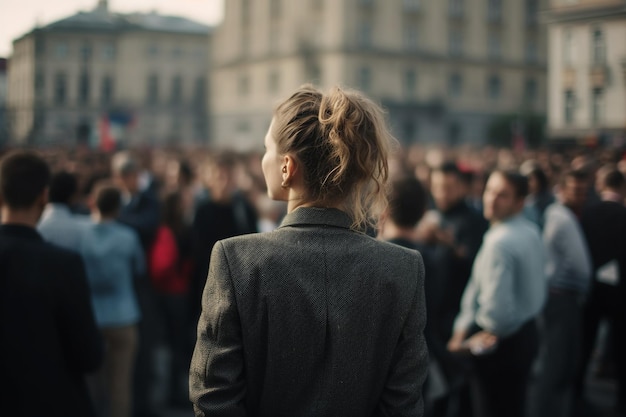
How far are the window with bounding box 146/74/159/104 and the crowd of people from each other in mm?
73756

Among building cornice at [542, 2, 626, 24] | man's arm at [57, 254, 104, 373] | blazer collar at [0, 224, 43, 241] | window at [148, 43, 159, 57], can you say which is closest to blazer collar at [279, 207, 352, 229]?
man's arm at [57, 254, 104, 373]

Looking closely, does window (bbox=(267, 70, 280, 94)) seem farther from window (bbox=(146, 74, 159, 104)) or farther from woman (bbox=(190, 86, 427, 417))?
woman (bbox=(190, 86, 427, 417))

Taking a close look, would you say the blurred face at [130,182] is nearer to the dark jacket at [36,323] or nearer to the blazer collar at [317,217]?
the dark jacket at [36,323]

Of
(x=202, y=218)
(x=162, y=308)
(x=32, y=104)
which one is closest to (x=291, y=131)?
(x=202, y=218)

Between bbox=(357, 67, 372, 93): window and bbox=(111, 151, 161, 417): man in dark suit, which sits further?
bbox=(357, 67, 372, 93): window

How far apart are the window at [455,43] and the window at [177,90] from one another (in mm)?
32741

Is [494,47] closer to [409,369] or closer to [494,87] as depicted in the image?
[494,87]

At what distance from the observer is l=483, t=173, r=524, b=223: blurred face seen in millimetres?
5129

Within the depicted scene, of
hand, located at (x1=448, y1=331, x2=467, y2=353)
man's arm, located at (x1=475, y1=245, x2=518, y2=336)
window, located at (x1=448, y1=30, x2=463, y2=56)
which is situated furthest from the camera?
window, located at (x1=448, y1=30, x2=463, y2=56)

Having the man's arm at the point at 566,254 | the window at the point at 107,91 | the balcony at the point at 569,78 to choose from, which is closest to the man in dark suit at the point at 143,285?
the man's arm at the point at 566,254

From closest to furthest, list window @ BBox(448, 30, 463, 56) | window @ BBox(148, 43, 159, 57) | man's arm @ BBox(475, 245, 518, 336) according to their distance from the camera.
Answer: man's arm @ BBox(475, 245, 518, 336)
window @ BBox(448, 30, 463, 56)
window @ BBox(148, 43, 159, 57)

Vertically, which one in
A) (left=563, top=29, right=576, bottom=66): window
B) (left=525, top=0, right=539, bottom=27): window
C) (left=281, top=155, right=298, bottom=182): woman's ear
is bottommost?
(left=281, top=155, right=298, bottom=182): woman's ear

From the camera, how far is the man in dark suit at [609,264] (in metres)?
7.40

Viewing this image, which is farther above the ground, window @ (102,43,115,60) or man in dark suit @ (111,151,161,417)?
window @ (102,43,115,60)
